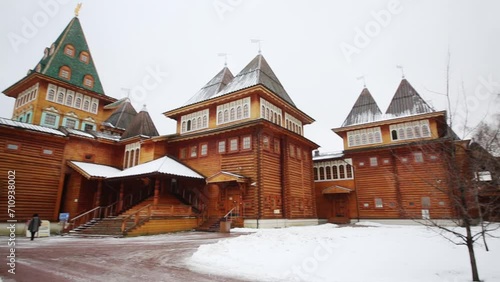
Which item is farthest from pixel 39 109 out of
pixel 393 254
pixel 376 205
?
pixel 376 205

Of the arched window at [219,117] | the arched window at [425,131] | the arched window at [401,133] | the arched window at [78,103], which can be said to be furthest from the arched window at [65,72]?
the arched window at [425,131]

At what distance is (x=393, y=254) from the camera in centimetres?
887

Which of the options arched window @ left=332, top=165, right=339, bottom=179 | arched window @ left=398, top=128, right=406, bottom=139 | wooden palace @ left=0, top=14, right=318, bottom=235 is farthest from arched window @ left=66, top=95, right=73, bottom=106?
arched window @ left=398, top=128, right=406, bottom=139

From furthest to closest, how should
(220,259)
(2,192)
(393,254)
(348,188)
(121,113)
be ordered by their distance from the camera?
(121,113)
(348,188)
(2,192)
(393,254)
(220,259)

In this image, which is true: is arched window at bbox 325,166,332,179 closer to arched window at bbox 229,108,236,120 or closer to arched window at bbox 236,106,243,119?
arched window at bbox 236,106,243,119

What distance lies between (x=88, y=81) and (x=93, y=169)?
12.4 m

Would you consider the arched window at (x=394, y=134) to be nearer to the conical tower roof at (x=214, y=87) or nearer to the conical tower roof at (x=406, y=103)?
the conical tower roof at (x=406, y=103)

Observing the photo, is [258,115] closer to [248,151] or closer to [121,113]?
[248,151]

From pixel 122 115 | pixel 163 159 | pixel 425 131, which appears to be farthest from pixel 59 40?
pixel 425 131

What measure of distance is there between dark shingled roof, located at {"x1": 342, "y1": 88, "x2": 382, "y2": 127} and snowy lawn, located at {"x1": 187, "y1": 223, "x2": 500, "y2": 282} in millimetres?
21306

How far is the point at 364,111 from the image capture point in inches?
1252

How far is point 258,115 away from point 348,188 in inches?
563

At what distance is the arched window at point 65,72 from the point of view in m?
28.5

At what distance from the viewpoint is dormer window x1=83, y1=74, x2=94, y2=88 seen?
30.5 m
